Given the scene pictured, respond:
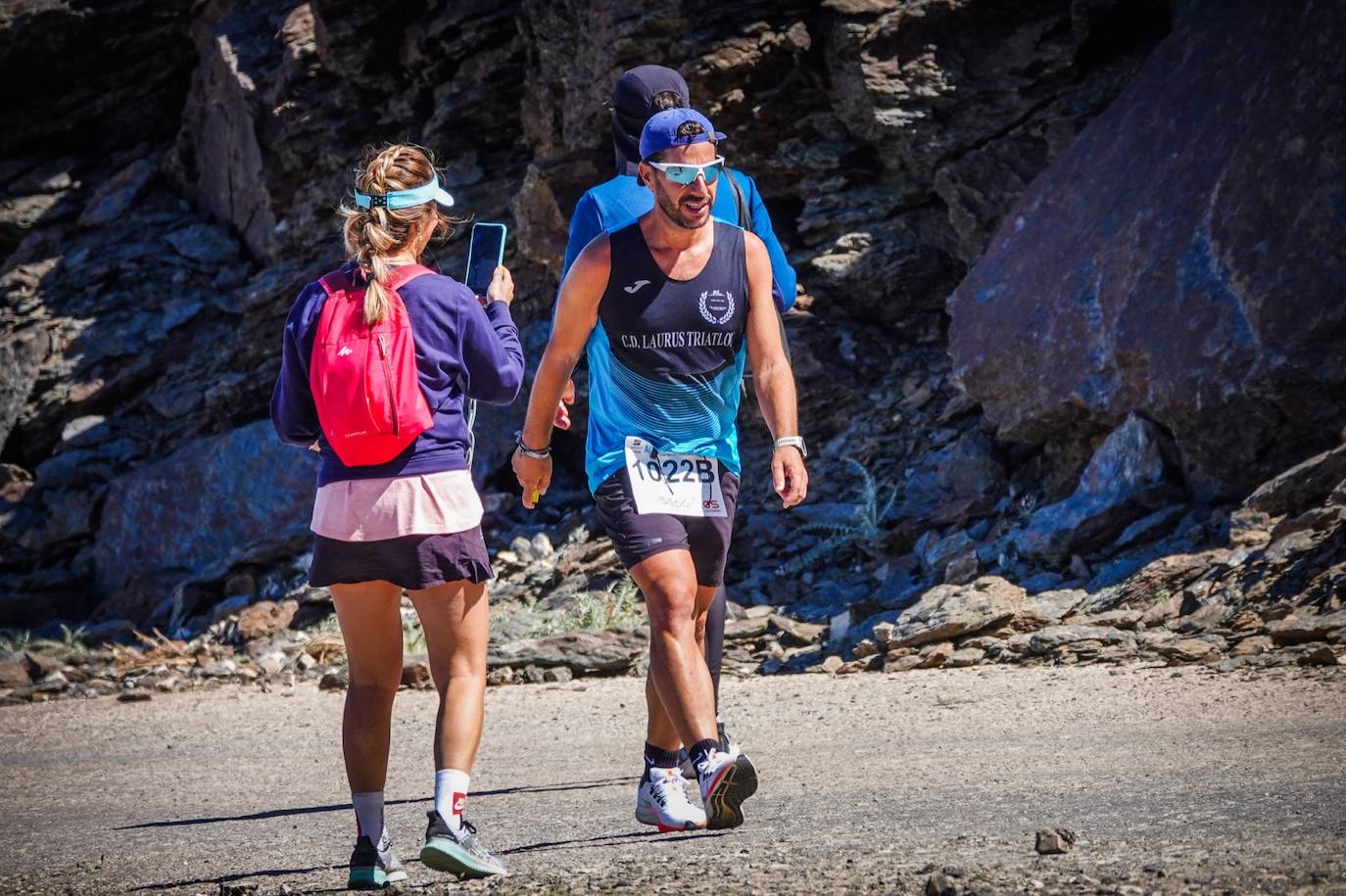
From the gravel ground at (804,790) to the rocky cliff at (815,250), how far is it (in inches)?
76.0

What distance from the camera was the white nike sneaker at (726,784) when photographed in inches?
166

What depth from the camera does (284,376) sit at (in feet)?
14.0

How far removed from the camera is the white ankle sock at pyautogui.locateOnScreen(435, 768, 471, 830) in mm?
4000

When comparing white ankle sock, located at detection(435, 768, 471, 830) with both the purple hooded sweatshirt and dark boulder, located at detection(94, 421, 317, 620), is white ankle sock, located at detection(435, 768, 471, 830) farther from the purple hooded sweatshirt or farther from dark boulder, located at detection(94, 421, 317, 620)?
dark boulder, located at detection(94, 421, 317, 620)

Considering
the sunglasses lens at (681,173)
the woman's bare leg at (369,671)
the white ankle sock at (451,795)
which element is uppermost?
the sunglasses lens at (681,173)

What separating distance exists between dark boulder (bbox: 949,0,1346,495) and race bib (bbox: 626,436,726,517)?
15.2 feet

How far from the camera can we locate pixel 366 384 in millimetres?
3998

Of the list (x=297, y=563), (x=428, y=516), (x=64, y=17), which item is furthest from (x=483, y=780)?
(x=64, y=17)

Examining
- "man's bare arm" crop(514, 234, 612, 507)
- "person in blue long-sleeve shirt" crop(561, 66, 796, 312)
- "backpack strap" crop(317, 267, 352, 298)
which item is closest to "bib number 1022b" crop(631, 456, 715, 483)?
"man's bare arm" crop(514, 234, 612, 507)

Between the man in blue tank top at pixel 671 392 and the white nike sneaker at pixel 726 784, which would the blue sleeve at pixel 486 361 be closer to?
the man in blue tank top at pixel 671 392

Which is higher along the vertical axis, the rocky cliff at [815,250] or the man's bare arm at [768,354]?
the rocky cliff at [815,250]

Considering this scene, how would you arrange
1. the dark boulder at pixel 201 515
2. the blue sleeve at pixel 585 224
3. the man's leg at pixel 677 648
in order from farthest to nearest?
the dark boulder at pixel 201 515
the blue sleeve at pixel 585 224
the man's leg at pixel 677 648

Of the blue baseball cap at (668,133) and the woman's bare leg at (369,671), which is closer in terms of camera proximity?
the woman's bare leg at (369,671)

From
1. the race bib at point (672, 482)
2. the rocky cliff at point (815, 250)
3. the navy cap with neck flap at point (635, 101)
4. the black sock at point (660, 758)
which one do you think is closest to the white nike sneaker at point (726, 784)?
the black sock at point (660, 758)
